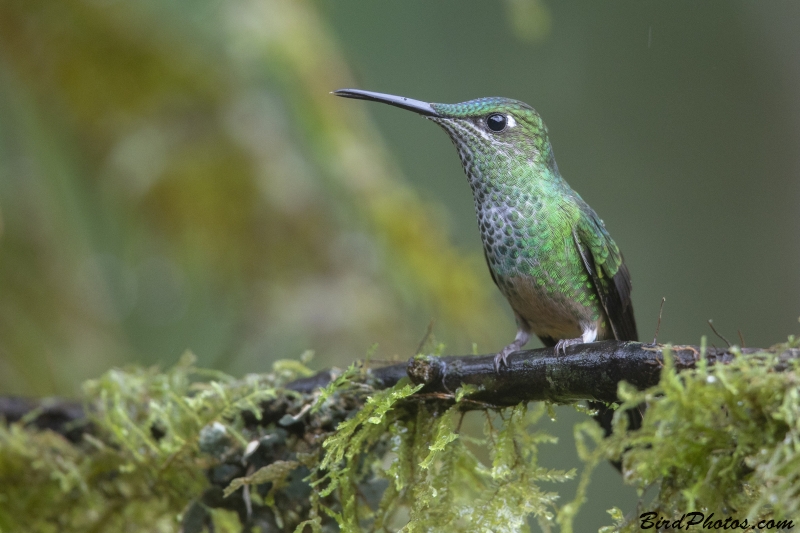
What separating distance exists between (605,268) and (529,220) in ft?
1.09

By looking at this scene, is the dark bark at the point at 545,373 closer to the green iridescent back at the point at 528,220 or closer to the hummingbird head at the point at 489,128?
the green iridescent back at the point at 528,220

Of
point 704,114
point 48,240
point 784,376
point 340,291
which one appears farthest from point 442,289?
point 704,114

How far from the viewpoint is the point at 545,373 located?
1.69 metres

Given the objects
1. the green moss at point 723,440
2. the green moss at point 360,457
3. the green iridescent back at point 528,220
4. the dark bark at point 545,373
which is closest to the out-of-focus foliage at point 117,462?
the green moss at point 360,457

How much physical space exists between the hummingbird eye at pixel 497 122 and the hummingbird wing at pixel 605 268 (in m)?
0.37

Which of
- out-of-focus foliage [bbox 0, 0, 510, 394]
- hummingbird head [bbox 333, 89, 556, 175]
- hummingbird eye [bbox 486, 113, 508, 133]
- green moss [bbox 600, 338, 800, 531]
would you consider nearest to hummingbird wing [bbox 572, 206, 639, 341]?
hummingbird head [bbox 333, 89, 556, 175]

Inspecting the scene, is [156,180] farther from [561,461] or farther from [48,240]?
[561,461]

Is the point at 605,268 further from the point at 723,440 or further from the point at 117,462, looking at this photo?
the point at 117,462

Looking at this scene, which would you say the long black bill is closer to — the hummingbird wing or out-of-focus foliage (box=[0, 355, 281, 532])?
the hummingbird wing

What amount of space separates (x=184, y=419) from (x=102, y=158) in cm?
221

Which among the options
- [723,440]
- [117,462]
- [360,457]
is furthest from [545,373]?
[117,462]

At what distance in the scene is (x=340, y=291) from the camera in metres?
4.04

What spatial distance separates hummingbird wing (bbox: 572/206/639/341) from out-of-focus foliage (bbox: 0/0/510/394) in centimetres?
170

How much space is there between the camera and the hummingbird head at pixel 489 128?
2.28 metres
